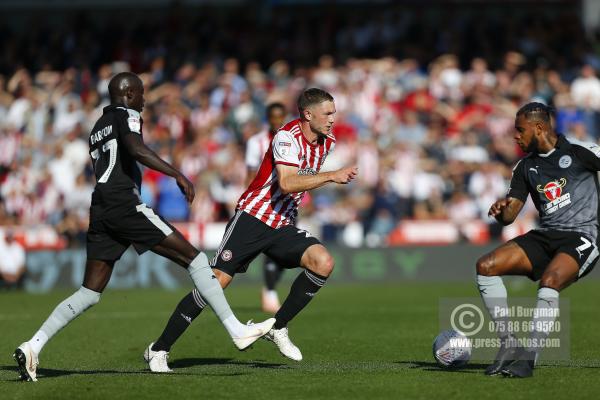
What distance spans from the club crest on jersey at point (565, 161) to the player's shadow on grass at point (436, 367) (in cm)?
197

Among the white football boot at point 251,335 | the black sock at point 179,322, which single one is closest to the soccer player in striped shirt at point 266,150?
the black sock at point 179,322

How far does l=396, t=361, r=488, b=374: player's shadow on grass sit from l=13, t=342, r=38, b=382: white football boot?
3.34 metres

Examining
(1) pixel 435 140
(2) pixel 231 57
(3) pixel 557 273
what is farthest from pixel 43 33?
(3) pixel 557 273

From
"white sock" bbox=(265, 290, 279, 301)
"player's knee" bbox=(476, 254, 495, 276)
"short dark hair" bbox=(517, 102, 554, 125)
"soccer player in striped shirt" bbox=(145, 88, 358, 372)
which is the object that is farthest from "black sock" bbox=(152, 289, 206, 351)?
Result: "white sock" bbox=(265, 290, 279, 301)

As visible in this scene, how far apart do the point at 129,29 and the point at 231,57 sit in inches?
137

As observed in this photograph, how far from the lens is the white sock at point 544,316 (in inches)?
350

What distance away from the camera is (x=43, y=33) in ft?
93.2

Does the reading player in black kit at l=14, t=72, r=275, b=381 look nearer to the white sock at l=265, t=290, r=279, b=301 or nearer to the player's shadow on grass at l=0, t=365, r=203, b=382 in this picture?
the player's shadow on grass at l=0, t=365, r=203, b=382

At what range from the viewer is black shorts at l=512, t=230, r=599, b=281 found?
9.30 metres

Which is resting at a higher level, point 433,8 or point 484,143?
point 433,8

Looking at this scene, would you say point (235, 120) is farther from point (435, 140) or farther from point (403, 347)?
point (403, 347)

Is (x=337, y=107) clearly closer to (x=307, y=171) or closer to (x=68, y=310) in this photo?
(x=307, y=171)

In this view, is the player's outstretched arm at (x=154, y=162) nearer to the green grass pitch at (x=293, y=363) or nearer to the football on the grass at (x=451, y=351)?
the green grass pitch at (x=293, y=363)

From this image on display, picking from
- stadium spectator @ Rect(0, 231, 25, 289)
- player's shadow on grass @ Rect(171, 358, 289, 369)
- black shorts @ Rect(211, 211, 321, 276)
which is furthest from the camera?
stadium spectator @ Rect(0, 231, 25, 289)
